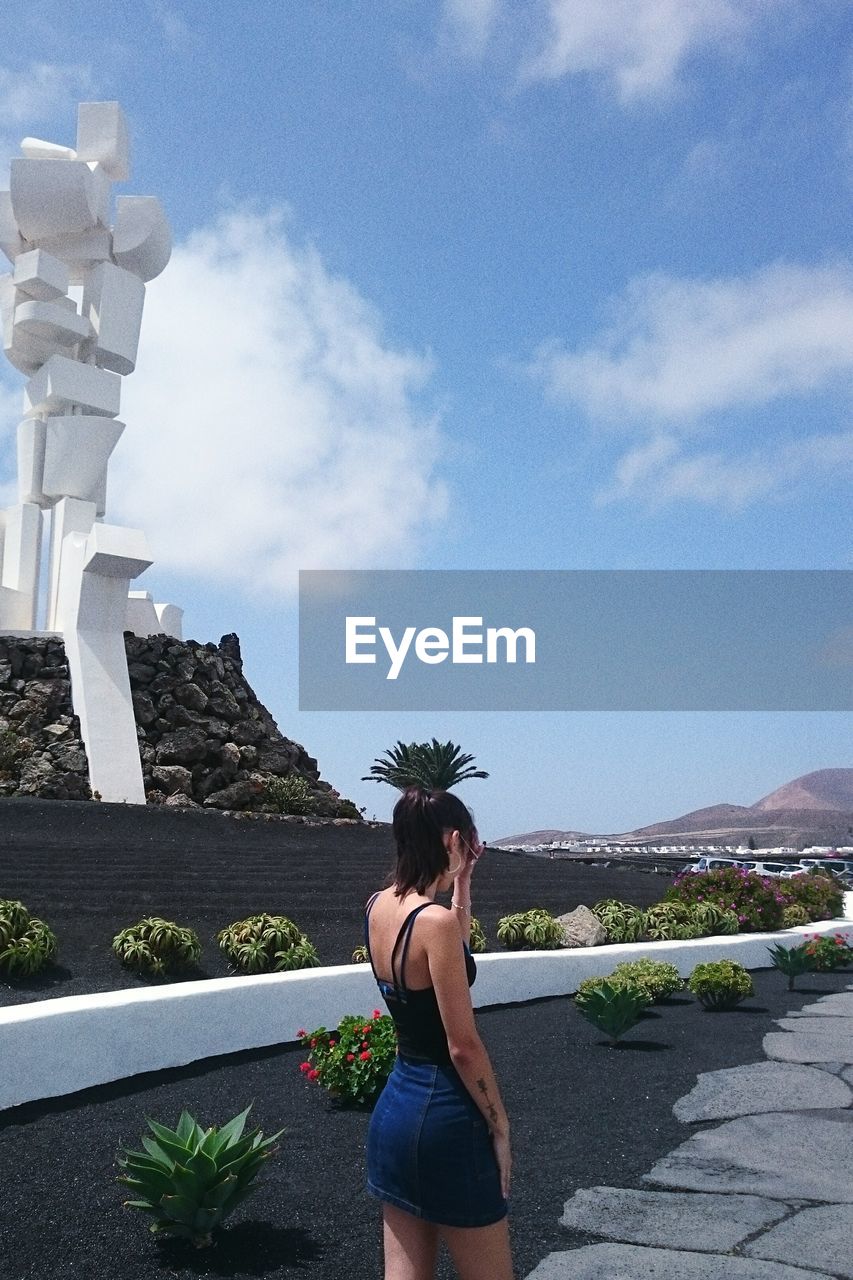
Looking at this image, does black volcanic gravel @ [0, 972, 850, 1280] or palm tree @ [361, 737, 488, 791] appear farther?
palm tree @ [361, 737, 488, 791]

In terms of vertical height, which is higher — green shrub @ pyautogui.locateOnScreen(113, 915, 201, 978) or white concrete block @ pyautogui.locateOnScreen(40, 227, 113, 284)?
white concrete block @ pyautogui.locateOnScreen(40, 227, 113, 284)

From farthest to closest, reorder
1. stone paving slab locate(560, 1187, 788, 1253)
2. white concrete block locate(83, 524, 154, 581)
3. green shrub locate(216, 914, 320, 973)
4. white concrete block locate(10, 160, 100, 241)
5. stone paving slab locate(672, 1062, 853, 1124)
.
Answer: white concrete block locate(10, 160, 100, 241)
white concrete block locate(83, 524, 154, 581)
green shrub locate(216, 914, 320, 973)
stone paving slab locate(672, 1062, 853, 1124)
stone paving slab locate(560, 1187, 788, 1253)

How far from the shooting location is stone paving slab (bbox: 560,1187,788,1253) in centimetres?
409

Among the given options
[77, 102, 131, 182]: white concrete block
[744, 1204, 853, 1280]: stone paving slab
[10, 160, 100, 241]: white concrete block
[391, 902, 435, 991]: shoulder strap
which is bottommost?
[744, 1204, 853, 1280]: stone paving slab

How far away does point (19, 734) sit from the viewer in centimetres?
2230

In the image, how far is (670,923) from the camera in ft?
44.0

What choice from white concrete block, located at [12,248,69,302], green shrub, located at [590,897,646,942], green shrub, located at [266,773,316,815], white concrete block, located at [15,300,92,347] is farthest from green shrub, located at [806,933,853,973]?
white concrete block, located at [12,248,69,302]

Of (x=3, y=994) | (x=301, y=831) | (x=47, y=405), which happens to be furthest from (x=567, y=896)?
(x=47, y=405)

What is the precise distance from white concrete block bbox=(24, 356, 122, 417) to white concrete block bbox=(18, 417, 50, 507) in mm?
539

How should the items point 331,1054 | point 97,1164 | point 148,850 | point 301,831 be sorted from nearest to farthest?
point 97,1164, point 331,1054, point 148,850, point 301,831

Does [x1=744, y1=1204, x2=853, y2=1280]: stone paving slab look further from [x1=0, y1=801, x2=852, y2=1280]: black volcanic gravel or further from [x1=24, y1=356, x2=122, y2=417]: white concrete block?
[x1=24, y1=356, x2=122, y2=417]: white concrete block

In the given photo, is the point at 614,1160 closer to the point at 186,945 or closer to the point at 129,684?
the point at 186,945

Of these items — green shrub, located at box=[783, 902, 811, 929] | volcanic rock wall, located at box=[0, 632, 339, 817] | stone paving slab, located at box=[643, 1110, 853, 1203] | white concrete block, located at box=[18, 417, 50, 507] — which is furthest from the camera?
white concrete block, located at box=[18, 417, 50, 507]

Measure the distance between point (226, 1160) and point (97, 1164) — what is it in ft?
4.49
